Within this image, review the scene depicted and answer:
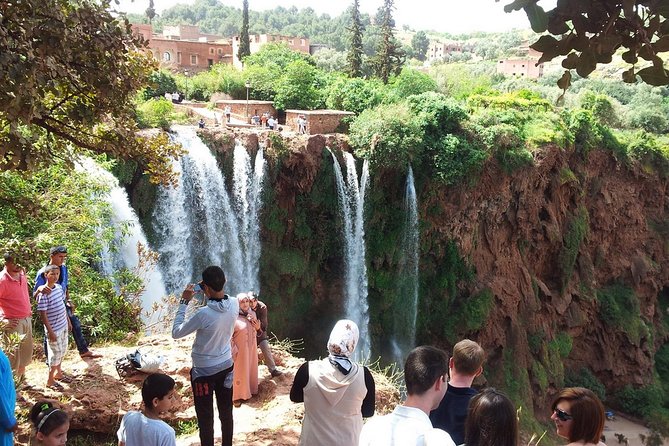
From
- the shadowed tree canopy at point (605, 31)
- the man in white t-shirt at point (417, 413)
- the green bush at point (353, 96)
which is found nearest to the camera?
the shadowed tree canopy at point (605, 31)

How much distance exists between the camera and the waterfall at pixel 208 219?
53.1 ft

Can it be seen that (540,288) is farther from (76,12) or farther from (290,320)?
(76,12)

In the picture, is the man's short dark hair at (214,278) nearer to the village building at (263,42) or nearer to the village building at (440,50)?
the village building at (263,42)

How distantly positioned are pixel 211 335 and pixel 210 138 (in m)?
Answer: 13.3

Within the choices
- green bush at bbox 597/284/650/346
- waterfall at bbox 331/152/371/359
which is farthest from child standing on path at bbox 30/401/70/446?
green bush at bbox 597/284/650/346

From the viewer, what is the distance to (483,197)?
65.4 feet

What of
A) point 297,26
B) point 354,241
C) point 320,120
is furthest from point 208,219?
point 297,26

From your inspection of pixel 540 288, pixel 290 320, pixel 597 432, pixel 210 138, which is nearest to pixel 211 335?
pixel 597 432

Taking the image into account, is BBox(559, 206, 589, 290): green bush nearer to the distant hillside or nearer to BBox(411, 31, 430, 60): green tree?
the distant hillside

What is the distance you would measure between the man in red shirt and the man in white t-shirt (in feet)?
A: 13.4

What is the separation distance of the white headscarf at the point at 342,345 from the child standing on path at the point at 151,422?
3.28 ft

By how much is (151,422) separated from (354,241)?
16.1 meters

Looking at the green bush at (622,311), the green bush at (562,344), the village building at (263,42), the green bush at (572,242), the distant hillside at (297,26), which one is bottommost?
the green bush at (562,344)

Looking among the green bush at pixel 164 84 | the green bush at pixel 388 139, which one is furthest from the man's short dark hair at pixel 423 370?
the green bush at pixel 164 84
